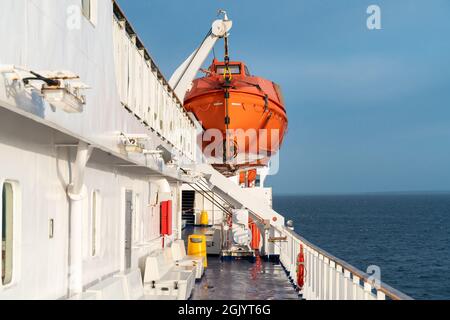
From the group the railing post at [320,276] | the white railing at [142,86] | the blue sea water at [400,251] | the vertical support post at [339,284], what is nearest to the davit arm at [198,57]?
the white railing at [142,86]

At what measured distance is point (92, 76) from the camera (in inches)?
208

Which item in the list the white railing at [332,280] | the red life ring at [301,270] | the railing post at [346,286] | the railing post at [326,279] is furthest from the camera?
the red life ring at [301,270]

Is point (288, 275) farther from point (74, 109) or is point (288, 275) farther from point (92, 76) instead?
point (74, 109)

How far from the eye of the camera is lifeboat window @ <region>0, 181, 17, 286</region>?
13.0 feet

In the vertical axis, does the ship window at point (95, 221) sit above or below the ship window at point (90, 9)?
below

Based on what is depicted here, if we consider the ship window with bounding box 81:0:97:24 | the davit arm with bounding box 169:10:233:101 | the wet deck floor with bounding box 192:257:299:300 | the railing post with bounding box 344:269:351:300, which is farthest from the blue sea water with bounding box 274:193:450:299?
the ship window with bounding box 81:0:97:24

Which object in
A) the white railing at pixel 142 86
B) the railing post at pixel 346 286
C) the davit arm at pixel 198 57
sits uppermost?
the davit arm at pixel 198 57

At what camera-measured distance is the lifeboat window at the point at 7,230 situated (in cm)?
395

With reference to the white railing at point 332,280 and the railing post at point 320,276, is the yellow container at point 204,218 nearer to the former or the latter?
the white railing at point 332,280

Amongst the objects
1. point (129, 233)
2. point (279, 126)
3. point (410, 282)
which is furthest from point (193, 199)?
point (129, 233)

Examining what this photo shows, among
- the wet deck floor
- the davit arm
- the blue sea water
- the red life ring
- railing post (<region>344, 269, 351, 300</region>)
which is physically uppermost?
the davit arm

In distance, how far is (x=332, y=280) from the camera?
7.06 metres

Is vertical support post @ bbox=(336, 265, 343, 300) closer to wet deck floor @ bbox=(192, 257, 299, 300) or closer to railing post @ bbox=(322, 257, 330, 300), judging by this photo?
railing post @ bbox=(322, 257, 330, 300)
